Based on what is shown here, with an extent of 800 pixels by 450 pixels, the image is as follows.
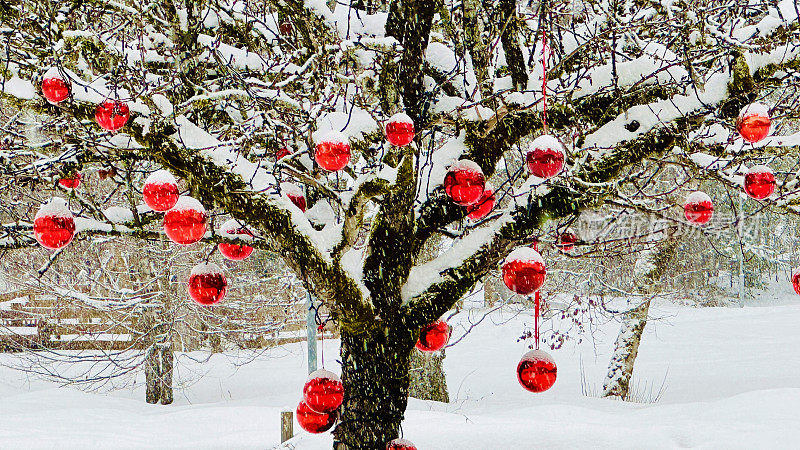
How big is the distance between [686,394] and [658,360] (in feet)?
10.8

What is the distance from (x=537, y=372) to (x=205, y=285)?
1934 millimetres

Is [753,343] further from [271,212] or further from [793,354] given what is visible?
[271,212]

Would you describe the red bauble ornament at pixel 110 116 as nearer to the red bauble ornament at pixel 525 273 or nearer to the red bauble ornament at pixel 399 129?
the red bauble ornament at pixel 399 129

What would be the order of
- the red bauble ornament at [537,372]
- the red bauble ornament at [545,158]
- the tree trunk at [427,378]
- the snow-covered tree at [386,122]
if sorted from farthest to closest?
1. the tree trunk at [427,378]
2. the red bauble ornament at [537,372]
3. the snow-covered tree at [386,122]
4. the red bauble ornament at [545,158]

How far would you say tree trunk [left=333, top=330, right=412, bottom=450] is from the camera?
3.53 meters

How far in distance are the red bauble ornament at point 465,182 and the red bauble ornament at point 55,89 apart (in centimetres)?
174

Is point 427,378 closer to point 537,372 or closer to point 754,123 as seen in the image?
point 537,372

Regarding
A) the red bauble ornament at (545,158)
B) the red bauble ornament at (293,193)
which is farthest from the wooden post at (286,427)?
the red bauble ornament at (545,158)

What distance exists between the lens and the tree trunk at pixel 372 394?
3.53m

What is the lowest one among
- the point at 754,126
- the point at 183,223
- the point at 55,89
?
the point at 183,223

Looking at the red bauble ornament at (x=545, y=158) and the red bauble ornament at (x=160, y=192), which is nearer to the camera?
the red bauble ornament at (x=545, y=158)

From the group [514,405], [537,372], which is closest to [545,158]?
[537,372]

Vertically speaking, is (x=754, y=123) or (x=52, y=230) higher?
(x=754, y=123)

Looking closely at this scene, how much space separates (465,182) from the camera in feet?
9.36
